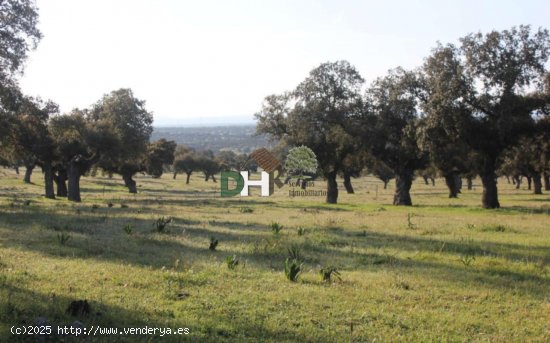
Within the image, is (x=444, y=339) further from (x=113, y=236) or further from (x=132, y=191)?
(x=132, y=191)

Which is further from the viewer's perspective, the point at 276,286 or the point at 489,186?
the point at 489,186

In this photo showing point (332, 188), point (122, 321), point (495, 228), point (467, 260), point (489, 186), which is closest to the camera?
point (122, 321)

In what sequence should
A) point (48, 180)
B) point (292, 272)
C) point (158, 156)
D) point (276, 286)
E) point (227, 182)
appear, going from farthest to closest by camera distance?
1. point (227, 182)
2. point (158, 156)
3. point (48, 180)
4. point (292, 272)
5. point (276, 286)

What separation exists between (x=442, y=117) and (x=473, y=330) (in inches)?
1176

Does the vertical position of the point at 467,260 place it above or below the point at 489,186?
below

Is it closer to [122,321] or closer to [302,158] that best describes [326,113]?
[302,158]

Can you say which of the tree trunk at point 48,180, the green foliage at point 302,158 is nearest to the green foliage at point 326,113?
the green foliage at point 302,158

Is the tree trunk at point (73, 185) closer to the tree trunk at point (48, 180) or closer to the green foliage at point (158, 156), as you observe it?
the tree trunk at point (48, 180)

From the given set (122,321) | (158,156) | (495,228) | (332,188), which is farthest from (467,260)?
(158,156)

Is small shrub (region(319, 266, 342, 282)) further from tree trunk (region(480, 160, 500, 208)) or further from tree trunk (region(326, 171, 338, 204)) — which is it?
tree trunk (region(326, 171, 338, 204))

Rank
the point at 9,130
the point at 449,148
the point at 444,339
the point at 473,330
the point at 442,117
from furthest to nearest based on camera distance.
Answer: the point at 449,148 < the point at 442,117 < the point at 9,130 < the point at 473,330 < the point at 444,339

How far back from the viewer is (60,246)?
1448 cm

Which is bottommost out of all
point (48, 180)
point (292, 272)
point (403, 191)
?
point (292, 272)

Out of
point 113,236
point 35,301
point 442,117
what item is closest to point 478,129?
point 442,117
